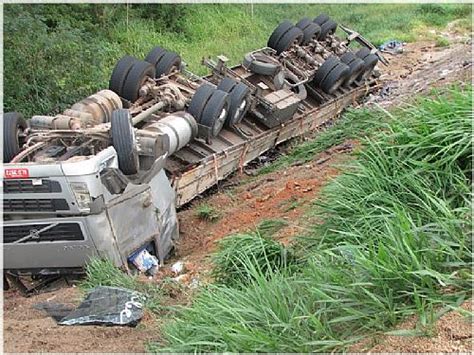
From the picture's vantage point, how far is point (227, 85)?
27.3ft

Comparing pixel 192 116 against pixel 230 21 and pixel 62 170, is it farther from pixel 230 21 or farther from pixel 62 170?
pixel 230 21

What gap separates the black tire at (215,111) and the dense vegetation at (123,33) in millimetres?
3572

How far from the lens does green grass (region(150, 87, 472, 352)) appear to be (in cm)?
301

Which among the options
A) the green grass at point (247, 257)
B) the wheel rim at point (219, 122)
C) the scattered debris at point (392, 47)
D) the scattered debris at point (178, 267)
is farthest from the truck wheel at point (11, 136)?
the scattered debris at point (392, 47)

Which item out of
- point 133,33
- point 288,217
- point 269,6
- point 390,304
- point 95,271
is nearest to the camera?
point 390,304

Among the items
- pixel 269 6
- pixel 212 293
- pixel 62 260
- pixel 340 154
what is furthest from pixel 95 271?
pixel 269 6

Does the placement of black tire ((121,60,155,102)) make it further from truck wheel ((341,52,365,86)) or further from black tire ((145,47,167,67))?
truck wheel ((341,52,365,86))

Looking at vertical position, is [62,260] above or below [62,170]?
below

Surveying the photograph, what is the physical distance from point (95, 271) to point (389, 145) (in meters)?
2.28

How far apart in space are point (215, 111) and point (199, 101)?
23 cm

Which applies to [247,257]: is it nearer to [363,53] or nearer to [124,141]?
[124,141]

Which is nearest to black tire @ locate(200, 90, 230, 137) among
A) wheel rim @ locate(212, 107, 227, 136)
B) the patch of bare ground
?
wheel rim @ locate(212, 107, 227, 136)

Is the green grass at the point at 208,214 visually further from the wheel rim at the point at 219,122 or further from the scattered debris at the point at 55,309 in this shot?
the scattered debris at the point at 55,309

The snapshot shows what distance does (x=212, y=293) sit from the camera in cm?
374
